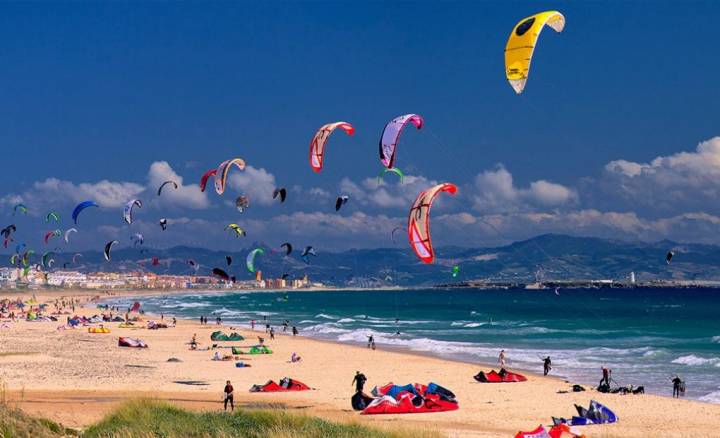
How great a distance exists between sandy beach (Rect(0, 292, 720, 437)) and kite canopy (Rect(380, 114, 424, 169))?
578 centimetres

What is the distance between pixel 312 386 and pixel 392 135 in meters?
8.50

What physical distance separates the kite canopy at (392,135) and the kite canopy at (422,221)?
1.11 metres

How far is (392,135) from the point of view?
18.5 metres

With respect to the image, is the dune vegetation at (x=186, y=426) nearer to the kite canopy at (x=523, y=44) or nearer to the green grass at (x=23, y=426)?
the green grass at (x=23, y=426)

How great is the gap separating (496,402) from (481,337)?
83.7 ft

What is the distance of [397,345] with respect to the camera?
1601 inches

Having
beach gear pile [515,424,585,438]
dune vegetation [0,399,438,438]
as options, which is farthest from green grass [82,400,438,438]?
beach gear pile [515,424,585,438]

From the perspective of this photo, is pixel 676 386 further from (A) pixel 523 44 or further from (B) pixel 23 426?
(B) pixel 23 426

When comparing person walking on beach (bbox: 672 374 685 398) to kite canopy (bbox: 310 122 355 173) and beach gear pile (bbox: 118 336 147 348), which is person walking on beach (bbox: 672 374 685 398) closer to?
kite canopy (bbox: 310 122 355 173)

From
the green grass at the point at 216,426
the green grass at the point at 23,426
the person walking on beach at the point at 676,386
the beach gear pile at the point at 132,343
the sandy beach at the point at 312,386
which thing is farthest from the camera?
the beach gear pile at the point at 132,343

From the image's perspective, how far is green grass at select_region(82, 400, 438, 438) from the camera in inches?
391

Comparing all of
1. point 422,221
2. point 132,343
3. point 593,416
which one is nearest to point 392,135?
point 422,221

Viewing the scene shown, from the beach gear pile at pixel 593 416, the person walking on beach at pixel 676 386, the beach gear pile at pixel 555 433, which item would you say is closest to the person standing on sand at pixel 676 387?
the person walking on beach at pixel 676 386

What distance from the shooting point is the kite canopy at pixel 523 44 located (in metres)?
13.8
